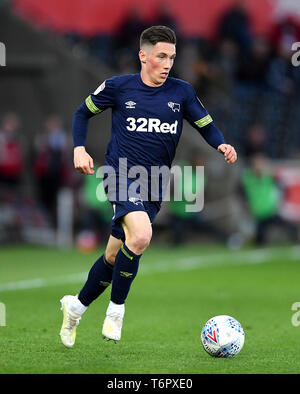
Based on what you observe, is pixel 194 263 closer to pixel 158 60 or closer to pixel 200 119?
pixel 200 119

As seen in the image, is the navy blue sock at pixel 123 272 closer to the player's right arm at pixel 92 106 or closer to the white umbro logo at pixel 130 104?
the player's right arm at pixel 92 106

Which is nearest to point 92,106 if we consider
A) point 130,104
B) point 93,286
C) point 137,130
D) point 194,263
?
point 130,104

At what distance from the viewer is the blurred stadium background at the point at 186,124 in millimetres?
19656

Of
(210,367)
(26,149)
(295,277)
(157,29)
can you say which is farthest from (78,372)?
(26,149)

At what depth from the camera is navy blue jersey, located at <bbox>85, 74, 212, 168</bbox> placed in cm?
762

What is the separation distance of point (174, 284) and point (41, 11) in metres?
11.4

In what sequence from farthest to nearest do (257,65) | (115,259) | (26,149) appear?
1. (257,65)
2. (26,149)
3. (115,259)

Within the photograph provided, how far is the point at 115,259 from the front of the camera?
24.4 ft

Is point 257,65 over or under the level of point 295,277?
over

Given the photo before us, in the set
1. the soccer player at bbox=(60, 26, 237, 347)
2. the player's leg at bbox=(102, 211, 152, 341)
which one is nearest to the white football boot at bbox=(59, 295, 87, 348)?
the soccer player at bbox=(60, 26, 237, 347)

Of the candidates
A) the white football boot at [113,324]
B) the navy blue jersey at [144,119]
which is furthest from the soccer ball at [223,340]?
the navy blue jersey at [144,119]

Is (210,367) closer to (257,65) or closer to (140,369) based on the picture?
(140,369)

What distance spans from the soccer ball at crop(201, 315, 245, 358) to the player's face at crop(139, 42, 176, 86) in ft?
6.79

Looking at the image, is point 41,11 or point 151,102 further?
point 41,11
